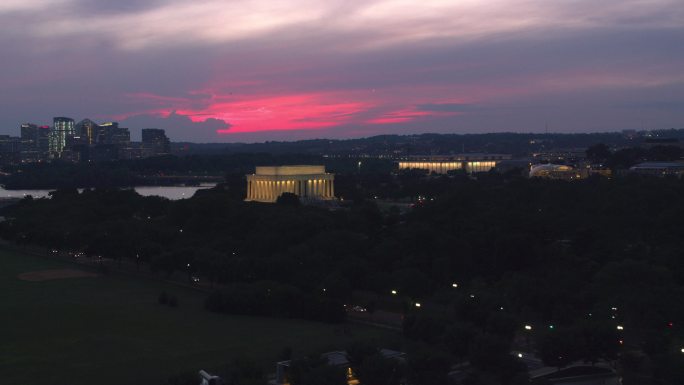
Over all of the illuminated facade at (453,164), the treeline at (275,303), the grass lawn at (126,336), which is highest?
the illuminated facade at (453,164)

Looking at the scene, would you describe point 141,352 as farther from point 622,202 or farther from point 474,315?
point 622,202

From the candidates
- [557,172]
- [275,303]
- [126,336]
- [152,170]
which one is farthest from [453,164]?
[126,336]

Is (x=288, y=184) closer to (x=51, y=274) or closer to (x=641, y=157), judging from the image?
(x=51, y=274)

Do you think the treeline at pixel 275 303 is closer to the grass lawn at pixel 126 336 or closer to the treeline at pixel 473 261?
the treeline at pixel 473 261

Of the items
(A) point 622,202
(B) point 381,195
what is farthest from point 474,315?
(B) point 381,195

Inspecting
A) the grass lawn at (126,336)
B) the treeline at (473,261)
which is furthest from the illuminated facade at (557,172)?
the grass lawn at (126,336)
